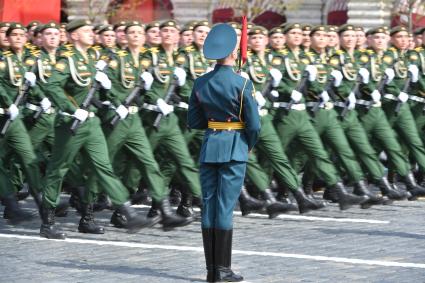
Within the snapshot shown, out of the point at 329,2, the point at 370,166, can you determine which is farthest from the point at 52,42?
the point at 329,2

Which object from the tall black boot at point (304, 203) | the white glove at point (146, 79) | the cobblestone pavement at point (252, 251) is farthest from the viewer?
the tall black boot at point (304, 203)

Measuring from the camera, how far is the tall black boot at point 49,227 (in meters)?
12.3

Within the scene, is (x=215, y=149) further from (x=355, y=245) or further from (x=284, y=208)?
(x=284, y=208)

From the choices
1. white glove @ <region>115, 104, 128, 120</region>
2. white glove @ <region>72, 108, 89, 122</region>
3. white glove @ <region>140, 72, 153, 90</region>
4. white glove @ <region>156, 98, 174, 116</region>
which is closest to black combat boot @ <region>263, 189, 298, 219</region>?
white glove @ <region>156, 98, 174, 116</region>

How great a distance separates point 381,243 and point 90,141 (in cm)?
249

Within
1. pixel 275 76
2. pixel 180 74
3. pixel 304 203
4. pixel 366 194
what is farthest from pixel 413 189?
pixel 180 74

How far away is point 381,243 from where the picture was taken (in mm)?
11945

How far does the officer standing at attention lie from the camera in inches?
393

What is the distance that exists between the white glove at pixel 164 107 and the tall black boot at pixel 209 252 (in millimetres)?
3118

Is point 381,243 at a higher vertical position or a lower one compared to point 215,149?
lower

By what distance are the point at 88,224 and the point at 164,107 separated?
122 centimetres

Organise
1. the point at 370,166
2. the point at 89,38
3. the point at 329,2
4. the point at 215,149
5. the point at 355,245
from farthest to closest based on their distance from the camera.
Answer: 1. the point at 329,2
2. the point at 370,166
3. the point at 89,38
4. the point at 355,245
5. the point at 215,149

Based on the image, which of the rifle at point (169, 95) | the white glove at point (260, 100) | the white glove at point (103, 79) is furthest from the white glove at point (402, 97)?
the white glove at point (103, 79)

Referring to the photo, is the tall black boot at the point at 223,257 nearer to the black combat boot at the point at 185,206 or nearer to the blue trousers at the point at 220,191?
the blue trousers at the point at 220,191
